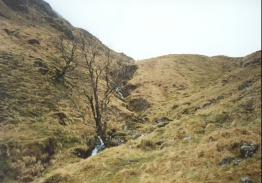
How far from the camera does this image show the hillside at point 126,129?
26.6ft

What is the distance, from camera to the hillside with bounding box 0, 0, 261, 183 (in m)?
8.12

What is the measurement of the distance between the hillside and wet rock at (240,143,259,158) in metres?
0.03

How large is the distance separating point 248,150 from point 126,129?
2045 centimetres

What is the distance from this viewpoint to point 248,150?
269 inches

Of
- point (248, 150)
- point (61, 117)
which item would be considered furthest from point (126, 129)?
point (248, 150)

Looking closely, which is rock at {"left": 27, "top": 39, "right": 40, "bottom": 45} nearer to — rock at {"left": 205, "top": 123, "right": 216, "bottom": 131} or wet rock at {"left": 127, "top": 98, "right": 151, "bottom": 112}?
wet rock at {"left": 127, "top": 98, "right": 151, "bottom": 112}

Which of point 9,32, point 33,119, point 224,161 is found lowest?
point 33,119

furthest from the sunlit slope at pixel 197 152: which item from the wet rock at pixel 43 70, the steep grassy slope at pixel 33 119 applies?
the wet rock at pixel 43 70

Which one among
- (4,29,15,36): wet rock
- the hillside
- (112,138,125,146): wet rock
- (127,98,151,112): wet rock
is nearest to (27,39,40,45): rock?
the hillside

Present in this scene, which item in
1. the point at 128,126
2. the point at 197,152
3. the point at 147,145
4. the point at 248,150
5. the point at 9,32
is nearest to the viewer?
the point at 248,150

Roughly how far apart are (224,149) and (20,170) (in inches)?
559

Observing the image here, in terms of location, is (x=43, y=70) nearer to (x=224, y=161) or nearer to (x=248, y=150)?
(x=224, y=161)

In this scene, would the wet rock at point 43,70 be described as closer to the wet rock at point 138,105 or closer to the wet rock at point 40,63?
the wet rock at point 40,63

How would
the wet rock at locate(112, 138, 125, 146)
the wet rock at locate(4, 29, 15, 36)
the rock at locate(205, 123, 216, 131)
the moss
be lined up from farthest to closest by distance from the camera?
the wet rock at locate(4, 29, 15, 36), the wet rock at locate(112, 138, 125, 146), the moss, the rock at locate(205, 123, 216, 131)
